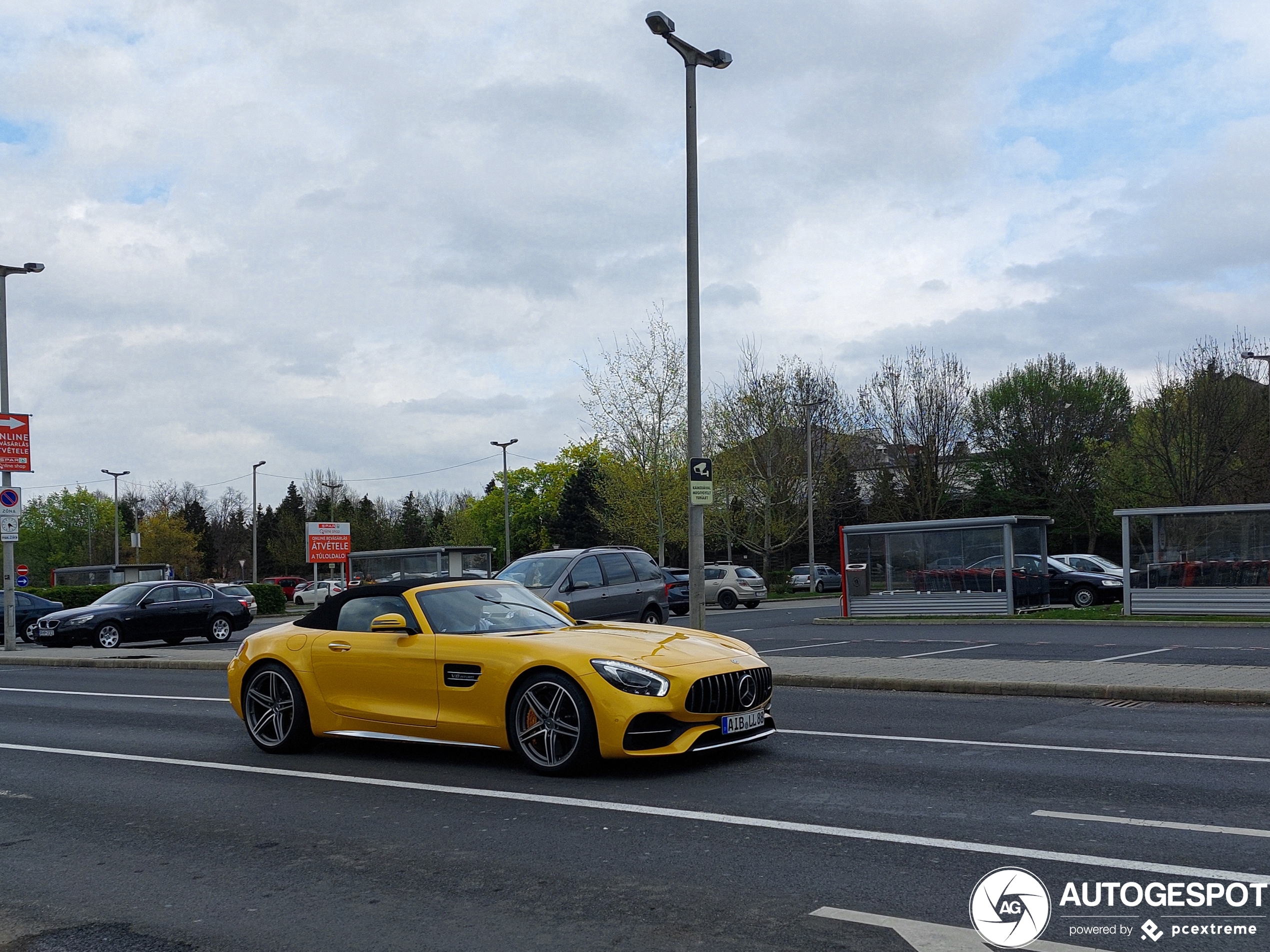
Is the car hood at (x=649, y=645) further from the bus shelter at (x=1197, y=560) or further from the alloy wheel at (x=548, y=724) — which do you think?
the bus shelter at (x=1197, y=560)

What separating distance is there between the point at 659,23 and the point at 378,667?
10389 millimetres

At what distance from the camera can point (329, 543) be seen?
41.5 metres

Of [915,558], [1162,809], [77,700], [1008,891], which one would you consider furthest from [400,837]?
[915,558]

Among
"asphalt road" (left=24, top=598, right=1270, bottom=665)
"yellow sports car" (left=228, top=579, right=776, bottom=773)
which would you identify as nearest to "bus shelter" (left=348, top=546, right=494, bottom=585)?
"asphalt road" (left=24, top=598, right=1270, bottom=665)

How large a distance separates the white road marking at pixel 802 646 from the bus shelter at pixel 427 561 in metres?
14.3

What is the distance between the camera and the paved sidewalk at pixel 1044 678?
11.5 metres

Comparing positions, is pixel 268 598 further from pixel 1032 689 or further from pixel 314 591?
pixel 1032 689

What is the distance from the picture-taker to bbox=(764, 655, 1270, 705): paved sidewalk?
37.8 ft

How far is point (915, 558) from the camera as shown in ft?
89.9

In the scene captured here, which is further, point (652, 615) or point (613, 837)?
point (652, 615)

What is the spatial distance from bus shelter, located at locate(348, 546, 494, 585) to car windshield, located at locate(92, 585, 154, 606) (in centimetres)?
705

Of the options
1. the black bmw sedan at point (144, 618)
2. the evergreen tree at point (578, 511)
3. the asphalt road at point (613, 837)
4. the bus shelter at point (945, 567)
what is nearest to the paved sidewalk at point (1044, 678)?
the asphalt road at point (613, 837)

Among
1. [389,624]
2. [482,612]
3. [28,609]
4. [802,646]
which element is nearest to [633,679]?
[482,612]

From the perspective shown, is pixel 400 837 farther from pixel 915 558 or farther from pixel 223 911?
pixel 915 558
